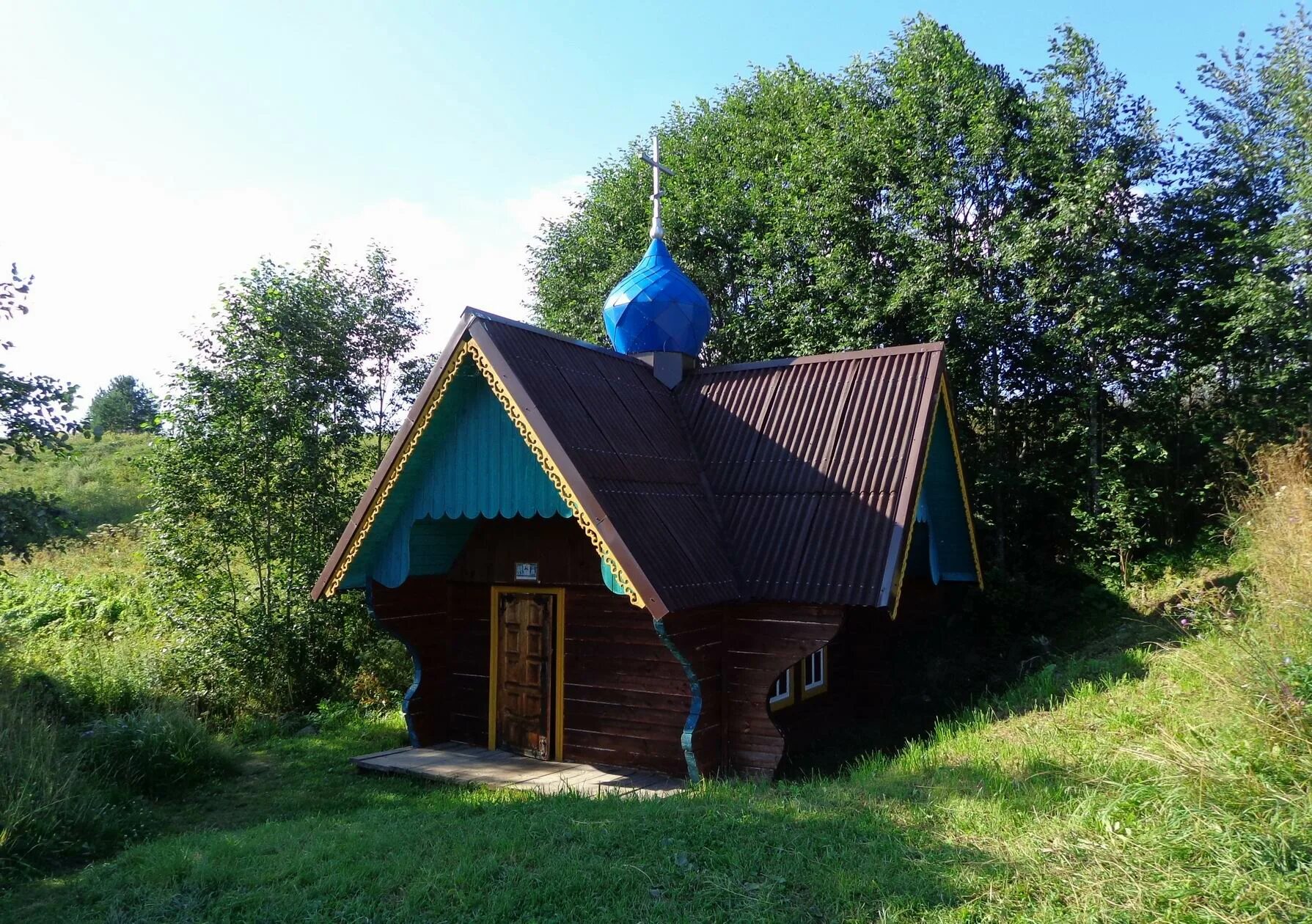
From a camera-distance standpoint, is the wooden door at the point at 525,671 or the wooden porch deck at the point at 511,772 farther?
the wooden door at the point at 525,671

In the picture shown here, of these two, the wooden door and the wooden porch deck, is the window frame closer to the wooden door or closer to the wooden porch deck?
the wooden porch deck

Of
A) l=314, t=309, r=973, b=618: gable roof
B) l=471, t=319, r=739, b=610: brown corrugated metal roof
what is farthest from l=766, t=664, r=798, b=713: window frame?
l=471, t=319, r=739, b=610: brown corrugated metal roof

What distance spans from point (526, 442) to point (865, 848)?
14.8 feet

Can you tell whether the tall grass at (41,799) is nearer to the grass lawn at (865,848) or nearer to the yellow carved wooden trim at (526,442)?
the grass lawn at (865,848)

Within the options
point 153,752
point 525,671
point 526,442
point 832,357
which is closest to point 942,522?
point 832,357

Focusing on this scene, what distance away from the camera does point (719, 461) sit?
9.69 meters

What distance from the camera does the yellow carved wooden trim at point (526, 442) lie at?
7.35 meters

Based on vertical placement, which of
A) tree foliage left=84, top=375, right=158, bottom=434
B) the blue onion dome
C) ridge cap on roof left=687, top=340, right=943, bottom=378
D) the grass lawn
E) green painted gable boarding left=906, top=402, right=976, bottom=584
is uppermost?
tree foliage left=84, top=375, right=158, bottom=434

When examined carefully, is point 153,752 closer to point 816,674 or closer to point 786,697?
point 786,697

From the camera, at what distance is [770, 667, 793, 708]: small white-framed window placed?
31.1 feet

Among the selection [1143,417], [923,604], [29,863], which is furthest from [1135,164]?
[29,863]

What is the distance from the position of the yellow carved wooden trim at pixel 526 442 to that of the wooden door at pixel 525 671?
4.76 feet

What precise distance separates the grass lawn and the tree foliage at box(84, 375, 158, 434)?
40.7m

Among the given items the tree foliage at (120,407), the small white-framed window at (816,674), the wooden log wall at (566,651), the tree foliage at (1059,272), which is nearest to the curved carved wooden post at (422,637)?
the wooden log wall at (566,651)
